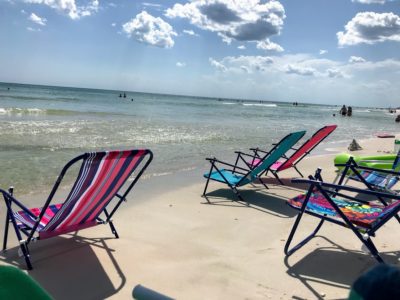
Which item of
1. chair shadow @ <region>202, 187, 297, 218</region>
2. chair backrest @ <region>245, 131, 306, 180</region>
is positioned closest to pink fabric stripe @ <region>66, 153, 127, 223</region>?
chair shadow @ <region>202, 187, 297, 218</region>

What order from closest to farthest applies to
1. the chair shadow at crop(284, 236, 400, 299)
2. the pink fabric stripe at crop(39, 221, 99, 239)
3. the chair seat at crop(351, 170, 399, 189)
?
the chair shadow at crop(284, 236, 400, 299) → the pink fabric stripe at crop(39, 221, 99, 239) → the chair seat at crop(351, 170, 399, 189)

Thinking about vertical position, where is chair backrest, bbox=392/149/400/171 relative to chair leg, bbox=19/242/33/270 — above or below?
above

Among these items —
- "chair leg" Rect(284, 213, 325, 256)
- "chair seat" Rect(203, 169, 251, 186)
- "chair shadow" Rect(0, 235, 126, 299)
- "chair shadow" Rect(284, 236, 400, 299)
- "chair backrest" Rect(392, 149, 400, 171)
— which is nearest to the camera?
"chair shadow" Rect(0, 235, 126, 299)

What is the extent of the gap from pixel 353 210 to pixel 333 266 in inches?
21.9

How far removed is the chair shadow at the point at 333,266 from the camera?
3.31m

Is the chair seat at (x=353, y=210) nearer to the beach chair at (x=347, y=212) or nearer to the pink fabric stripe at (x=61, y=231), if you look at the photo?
the beach chair at (x=347, y=212)

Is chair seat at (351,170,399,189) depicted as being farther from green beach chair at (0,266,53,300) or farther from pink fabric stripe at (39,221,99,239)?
green beach chair at (0,266,53,300)

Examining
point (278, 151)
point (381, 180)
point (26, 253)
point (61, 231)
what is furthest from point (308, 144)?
point (26, 253)

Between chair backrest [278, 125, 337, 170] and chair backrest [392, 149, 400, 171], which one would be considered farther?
chair backrest [278, 125, 337, 170]

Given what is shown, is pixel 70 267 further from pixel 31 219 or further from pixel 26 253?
pixel 31 219

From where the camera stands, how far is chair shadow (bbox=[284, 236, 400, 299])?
10.8 feet

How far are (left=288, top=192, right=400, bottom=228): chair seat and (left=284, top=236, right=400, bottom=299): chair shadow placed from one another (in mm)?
377

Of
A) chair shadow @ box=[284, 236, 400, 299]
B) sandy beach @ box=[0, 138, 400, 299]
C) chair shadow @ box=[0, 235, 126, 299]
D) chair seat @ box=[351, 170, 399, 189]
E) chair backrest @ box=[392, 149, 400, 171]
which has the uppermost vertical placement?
chair backrest @ box=[392, 149, 400, 171]

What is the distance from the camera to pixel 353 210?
375 centimetres
